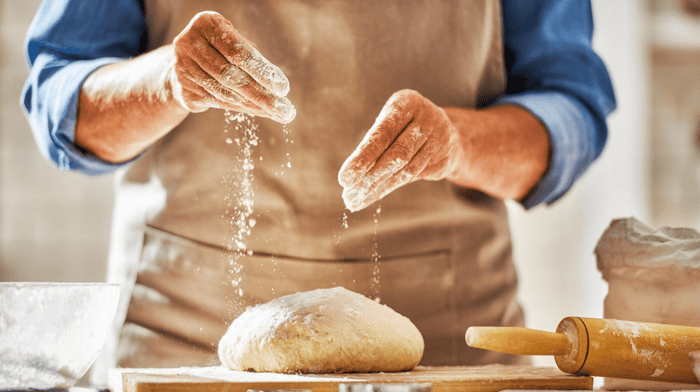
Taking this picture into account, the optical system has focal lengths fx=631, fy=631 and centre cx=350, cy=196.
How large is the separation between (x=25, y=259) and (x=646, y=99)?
2.58 meters

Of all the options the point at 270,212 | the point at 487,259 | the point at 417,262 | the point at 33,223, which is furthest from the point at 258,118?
the point at 33,223

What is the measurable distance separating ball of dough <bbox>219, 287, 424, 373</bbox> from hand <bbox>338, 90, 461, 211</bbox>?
17cm

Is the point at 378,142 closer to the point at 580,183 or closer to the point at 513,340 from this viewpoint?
the point at 513,340

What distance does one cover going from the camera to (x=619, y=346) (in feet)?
2.82

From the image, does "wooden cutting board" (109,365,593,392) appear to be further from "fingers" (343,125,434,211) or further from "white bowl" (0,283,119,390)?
"fingers" (343,125,434,211)

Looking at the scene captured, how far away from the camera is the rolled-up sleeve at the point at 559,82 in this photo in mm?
1409

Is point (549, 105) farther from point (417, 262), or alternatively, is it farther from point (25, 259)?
point (25, 259)

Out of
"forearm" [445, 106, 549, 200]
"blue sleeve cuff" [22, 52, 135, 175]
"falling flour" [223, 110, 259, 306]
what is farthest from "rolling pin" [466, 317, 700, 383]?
"blue sleeve cuff" [22, 52, 135, 175]

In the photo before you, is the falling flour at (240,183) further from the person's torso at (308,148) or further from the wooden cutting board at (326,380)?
the wooden cutting board at (326,380)

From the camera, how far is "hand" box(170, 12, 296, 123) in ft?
3.06

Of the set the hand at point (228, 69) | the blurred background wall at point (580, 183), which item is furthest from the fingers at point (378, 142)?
the blurred background wall at point (580, 183)

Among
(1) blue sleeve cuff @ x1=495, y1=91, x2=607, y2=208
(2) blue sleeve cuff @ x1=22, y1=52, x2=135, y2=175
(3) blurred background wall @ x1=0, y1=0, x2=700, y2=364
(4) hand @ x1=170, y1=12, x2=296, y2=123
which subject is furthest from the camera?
(3) blurred background wall @ x1=0, y1=0, x2=700, y2=364

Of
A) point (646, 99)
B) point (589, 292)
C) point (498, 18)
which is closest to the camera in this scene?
point (498, 18)

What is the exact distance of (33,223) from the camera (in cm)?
258
